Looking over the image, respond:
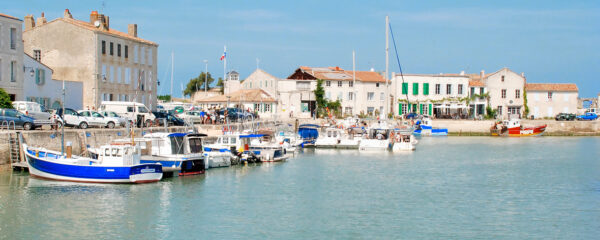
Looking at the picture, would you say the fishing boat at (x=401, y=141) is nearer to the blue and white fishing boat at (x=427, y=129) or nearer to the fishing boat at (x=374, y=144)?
the fishing boat at (x=374, y=144)

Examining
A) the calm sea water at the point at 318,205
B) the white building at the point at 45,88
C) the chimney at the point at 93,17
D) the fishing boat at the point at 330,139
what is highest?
the chimney at the point at 93,17

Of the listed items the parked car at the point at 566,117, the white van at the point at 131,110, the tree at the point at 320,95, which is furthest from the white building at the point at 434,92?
the white van at the point at 131,110

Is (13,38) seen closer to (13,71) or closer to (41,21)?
(13,71)

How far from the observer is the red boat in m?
84.4

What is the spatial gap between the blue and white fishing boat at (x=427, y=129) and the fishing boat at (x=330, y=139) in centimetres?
2655

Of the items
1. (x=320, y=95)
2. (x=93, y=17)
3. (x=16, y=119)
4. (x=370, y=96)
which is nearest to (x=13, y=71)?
(x=16, y=119)

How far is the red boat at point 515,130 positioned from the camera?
3322 inches

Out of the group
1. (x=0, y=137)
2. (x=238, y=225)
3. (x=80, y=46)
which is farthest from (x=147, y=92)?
(x=238, y=225)

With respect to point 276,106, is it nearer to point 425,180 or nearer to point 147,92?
point 147,92

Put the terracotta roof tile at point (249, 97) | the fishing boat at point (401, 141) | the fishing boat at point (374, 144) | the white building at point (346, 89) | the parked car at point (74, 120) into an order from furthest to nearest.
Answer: the white building at point (346, 89) < the terracotta roof tile at point (249, 97) < the fishing boat at point (401, 141) < the fishing boat at point (374, 144) < the parked car at point (74, 120)

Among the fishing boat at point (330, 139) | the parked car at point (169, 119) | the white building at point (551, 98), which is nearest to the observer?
the parked car at point (169, 119)

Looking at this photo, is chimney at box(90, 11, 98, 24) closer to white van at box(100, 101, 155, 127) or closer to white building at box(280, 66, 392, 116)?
white van at box(100, 101, 155, 127)

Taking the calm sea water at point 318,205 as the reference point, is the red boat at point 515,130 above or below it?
above

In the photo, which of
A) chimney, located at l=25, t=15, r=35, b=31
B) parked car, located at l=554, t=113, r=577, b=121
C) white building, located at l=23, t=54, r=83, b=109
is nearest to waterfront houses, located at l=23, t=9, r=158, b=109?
chimney, located at l=25, t=15, r=35, b=31
